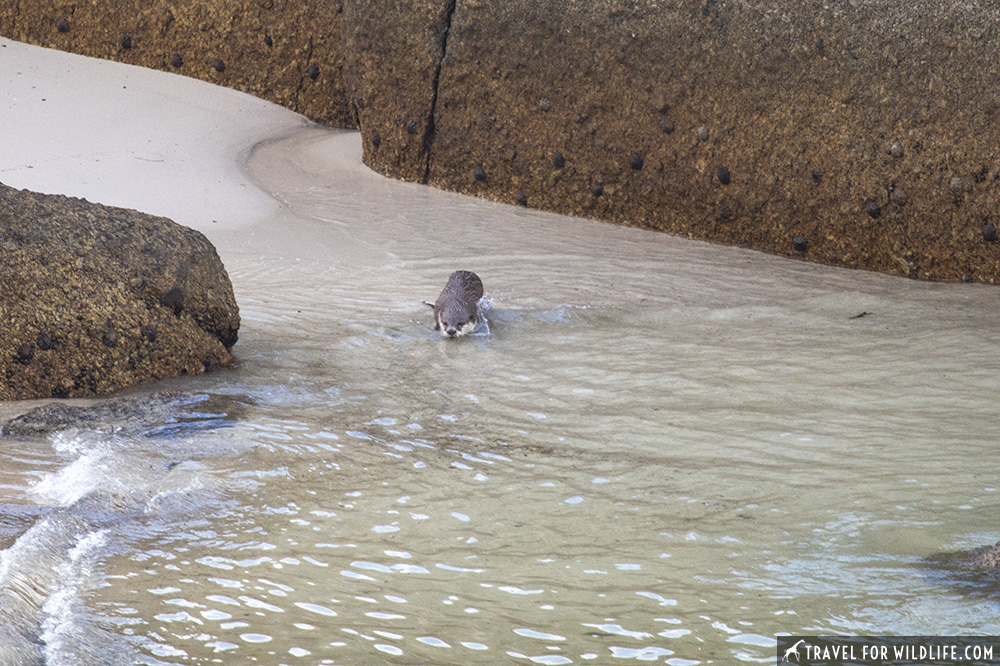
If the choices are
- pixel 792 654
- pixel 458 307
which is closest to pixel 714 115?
pixel 458 307

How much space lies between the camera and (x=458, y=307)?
5660mm

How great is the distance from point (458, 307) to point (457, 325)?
119mm

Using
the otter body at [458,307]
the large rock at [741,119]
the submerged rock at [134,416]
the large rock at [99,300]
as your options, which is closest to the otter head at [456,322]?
the otter body at [458,307]

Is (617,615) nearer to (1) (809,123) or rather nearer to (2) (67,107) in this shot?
(1) (809,123)

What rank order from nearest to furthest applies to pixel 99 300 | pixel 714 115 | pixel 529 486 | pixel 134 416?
1. pixel 529 486
2. pixel 134 416
3. pixel 99 300
4. pixel 714 115

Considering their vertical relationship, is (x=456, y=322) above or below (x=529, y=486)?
above

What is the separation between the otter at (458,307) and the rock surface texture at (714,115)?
261 cm

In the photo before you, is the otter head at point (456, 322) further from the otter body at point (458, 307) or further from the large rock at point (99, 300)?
the large rock at point (99, 300)

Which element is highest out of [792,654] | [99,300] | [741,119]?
[741,119]

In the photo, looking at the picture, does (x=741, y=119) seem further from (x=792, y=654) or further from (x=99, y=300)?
(x=792, y=654)

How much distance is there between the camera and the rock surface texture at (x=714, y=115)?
681cm

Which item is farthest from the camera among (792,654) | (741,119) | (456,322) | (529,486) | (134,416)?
(741,119)

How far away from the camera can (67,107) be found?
8.93 metres

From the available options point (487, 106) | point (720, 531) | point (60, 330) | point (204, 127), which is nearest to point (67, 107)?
point (204, 127)
